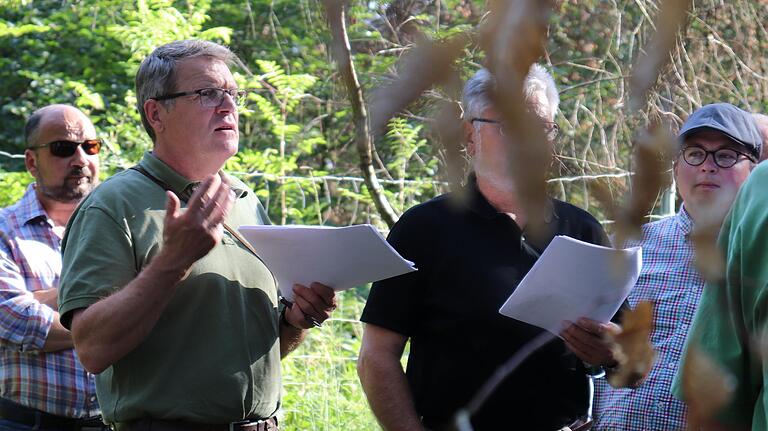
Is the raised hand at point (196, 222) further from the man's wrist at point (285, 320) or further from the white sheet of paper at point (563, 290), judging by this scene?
the white sheet of paper at point (563, 290)

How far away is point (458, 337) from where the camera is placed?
7.88ft

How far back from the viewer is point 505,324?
2.39 metres

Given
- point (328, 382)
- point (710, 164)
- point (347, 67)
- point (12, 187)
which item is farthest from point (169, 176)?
point (12, 187)

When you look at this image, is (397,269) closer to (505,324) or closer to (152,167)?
(505,324)

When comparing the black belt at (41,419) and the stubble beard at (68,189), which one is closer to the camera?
the black belt at (41,419)

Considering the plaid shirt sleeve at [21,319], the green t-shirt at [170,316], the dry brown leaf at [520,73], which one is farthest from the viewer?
the plaid shirt sleeve at [21,319]

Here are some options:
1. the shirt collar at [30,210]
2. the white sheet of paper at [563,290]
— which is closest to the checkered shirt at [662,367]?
the white sheet of paper at [563,290]

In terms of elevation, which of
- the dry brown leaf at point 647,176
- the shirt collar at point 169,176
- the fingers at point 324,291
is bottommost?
the fingers at point 324,291

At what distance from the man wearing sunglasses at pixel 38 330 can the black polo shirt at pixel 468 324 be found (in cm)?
108

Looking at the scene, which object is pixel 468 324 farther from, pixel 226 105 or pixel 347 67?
pixel 347 67

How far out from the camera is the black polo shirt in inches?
93.7

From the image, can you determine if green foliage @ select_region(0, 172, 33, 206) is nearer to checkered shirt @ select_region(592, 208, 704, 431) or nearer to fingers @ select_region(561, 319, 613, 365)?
checkered shirt @ select_region(592, 208, 704, 431)

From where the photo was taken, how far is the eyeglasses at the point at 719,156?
184 cm

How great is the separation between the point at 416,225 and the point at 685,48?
1.82 metres
